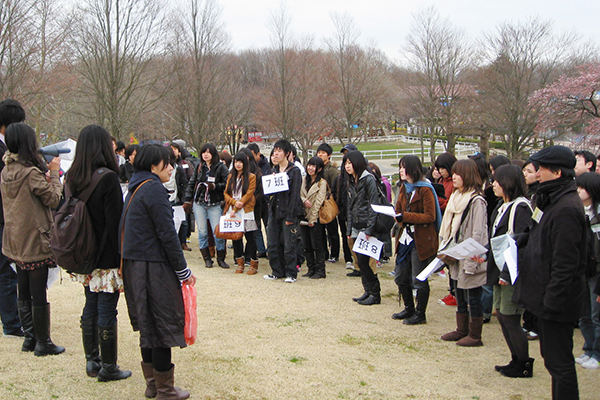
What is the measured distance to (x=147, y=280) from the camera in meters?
3.69

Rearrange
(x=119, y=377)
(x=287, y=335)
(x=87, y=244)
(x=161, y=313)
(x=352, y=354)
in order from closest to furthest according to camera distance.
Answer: (x=161, y=313) < (x=87, y=244) < (x=119, y=377) < (x=352, y=354) < (x=287, y=335)

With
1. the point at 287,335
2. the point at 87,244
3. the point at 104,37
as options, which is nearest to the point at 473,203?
the point at 287,335

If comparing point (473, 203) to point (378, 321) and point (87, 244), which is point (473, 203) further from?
point (87, 244)

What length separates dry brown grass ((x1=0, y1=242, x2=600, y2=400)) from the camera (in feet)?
13.8

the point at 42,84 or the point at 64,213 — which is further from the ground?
the point at 42,84

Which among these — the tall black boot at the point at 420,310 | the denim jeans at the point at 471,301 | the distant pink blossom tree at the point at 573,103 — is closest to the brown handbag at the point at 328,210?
the tall black boot at the point at 420,310

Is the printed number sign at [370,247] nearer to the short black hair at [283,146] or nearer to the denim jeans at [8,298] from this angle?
the short black hair at [283,146]

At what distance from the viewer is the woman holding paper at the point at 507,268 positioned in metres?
4.57

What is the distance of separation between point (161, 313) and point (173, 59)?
72.0ft

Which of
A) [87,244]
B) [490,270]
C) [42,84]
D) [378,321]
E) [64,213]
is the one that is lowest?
[378,321]

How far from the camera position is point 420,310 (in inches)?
245

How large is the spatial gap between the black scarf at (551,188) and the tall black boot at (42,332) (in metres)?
4.26

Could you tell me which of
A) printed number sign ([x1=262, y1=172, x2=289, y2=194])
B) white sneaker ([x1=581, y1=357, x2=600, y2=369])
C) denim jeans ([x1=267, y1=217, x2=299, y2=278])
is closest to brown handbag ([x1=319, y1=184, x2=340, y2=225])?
denim jeans ([x1=267, y1=217, x2=299, y2=278])

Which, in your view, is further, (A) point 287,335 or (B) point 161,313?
(A) point 287,335
